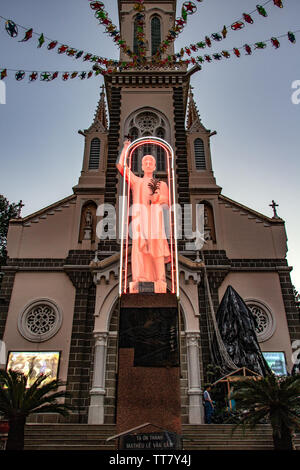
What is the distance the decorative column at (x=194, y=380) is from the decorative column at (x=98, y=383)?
3.33 metres

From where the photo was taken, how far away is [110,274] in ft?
55.6

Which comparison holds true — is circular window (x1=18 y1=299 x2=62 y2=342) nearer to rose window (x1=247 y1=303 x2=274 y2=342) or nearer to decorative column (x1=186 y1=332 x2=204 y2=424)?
decorative column (x1=186 y1=332 x2=204 y2=424)

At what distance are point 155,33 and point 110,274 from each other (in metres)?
18.6

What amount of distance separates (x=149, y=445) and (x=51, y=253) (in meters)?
12.8

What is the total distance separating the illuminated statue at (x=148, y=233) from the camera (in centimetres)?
1036

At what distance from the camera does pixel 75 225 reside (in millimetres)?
19438

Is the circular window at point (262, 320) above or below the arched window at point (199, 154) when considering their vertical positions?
below

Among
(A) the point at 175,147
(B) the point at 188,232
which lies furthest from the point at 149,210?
(A) the point at 175,147

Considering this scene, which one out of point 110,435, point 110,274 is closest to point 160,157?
point 110,274

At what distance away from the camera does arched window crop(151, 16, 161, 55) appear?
85.3ft

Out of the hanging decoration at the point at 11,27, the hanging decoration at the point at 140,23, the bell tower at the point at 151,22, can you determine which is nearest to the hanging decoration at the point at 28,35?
the hanging decoration at the point at 11,27

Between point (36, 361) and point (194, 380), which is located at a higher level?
point (36, 361)

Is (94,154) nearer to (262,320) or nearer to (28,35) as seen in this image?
(28,35)

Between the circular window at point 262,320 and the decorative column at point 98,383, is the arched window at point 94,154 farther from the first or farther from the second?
the circular window at point 262,320
